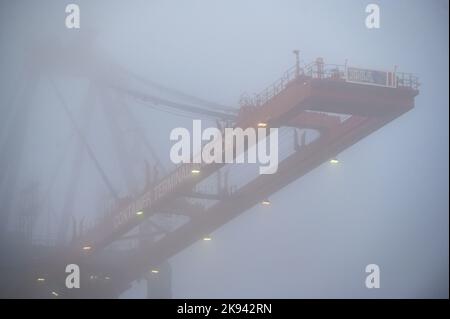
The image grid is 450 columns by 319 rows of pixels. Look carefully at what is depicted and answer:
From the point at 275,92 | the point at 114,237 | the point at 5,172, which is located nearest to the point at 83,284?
the point at 114,237

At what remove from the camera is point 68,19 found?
129 feet

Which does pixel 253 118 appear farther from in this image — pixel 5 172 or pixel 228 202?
pixel 5 172

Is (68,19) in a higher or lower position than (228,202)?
higher

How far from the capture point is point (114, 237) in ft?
190

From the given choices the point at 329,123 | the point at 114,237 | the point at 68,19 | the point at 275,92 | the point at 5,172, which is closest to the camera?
the point at 68,19

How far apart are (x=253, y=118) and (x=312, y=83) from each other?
5.68 meters

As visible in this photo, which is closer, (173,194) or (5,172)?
(173,194)

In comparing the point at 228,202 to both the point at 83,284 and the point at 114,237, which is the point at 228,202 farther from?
the point at 83,284
